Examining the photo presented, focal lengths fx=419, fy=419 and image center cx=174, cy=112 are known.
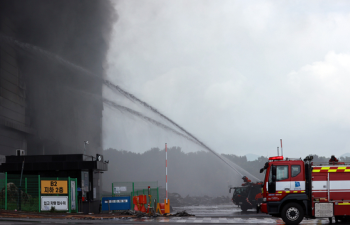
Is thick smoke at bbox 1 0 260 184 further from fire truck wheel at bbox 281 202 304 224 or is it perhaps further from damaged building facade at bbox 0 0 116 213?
fire truck wheel at bbox 281 202 304 224

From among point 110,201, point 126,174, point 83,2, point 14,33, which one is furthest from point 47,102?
point 110,201

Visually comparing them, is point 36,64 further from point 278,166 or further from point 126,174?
point 278,166

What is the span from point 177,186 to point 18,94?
46298mm

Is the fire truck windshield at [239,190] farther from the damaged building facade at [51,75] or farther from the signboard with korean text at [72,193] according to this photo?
the damaged building facade at [51,75]

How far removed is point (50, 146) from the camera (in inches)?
3132

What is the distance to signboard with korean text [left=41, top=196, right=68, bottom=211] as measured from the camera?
26.5 m

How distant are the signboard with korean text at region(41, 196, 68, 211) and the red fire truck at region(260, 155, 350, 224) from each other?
13924mm

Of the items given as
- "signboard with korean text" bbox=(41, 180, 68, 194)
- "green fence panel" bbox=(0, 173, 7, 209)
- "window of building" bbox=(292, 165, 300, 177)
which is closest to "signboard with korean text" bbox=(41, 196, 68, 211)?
"signboard with korean text" bbox=(41, 180, 68, 194)

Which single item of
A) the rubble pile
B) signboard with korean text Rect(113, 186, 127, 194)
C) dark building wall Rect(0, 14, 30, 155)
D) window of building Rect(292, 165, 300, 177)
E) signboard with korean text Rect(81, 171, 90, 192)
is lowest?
the rubble pile

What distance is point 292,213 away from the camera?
1853 cm

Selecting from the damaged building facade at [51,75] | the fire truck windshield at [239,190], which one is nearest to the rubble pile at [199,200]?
the damaged building facade at [51,75]

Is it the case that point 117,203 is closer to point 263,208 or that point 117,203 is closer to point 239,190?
point 239,190

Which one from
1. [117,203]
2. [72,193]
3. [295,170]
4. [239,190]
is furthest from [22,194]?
[239,190]

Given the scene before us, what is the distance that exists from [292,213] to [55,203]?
1540 cm
